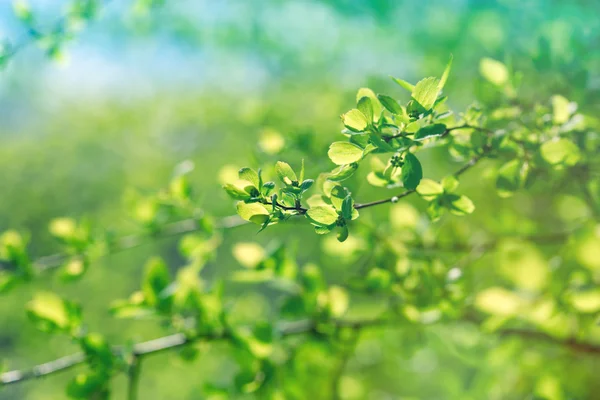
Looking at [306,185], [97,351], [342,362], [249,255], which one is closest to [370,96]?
[306,185]

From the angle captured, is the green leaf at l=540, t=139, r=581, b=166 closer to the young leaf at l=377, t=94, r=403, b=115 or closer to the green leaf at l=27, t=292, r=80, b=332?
the young leaf at l=377, t=94, r=403, b=115

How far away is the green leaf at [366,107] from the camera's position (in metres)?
0.55

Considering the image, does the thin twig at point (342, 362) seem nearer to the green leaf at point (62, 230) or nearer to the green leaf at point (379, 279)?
the green leaf at point (379, 279)

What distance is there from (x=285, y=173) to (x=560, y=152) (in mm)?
440

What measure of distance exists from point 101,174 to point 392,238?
4.50m

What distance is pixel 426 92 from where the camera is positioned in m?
0.54

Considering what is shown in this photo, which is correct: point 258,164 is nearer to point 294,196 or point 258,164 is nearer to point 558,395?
point 294,196

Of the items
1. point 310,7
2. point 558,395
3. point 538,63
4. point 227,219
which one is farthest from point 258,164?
point 310,7

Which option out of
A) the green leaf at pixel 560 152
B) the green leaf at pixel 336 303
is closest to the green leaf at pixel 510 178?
the green leaf at pixel 560 152

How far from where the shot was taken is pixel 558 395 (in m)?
1.10

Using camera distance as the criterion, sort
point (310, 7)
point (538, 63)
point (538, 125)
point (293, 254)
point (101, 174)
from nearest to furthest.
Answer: point (538, 125) → point (538, 63) → point (293, 254) → point (310, 7) → point (101, 174)

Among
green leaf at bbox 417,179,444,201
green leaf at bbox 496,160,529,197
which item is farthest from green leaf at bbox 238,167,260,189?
green leaf at bbox 496,160,529,197

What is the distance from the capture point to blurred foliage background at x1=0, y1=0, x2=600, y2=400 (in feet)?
4.14

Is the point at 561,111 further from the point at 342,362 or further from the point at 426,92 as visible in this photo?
the point at 342,362
